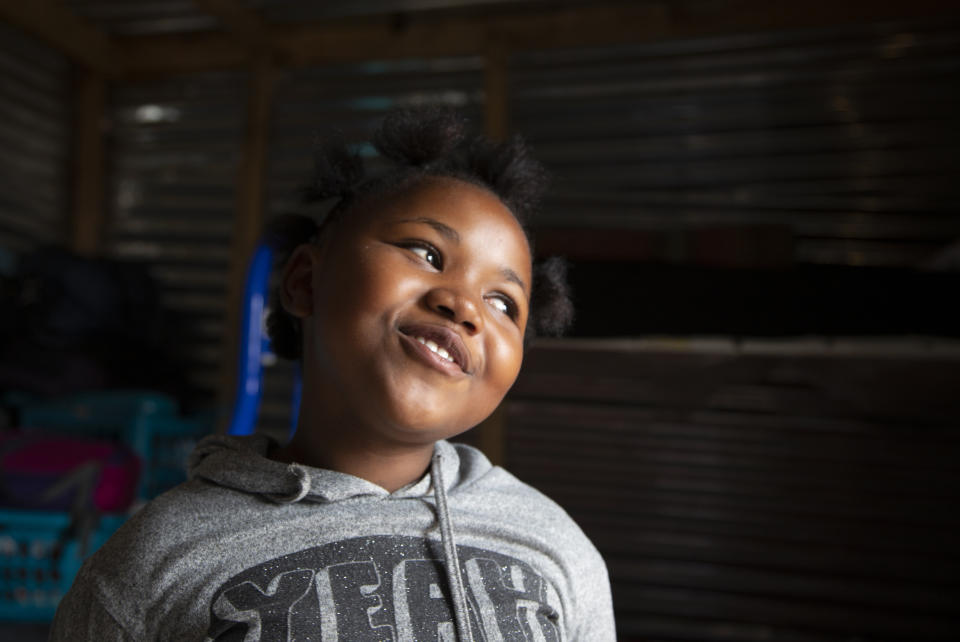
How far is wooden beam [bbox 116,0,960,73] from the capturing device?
11.2 feet

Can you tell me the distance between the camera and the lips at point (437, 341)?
895 mm

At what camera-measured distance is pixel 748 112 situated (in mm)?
3641

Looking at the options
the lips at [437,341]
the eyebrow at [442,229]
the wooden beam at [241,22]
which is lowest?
the lips at [437,341]

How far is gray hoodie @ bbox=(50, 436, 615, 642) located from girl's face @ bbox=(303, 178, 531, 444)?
116 mm

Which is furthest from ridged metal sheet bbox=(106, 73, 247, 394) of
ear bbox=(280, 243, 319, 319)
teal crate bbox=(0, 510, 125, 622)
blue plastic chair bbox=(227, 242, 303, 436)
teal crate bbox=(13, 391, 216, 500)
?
ear bbox=(280, 243, 319, 319)

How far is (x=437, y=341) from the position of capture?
905mm

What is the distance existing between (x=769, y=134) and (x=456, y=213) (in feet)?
10.1

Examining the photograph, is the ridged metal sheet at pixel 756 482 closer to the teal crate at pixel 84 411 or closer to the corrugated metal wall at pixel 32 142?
the teal crate at pixel 84 411

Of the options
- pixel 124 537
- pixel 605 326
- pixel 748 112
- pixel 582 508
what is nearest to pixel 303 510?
pixel 124 537

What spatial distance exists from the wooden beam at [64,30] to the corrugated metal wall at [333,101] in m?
1.04

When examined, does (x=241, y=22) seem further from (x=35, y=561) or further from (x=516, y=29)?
(x=35, y=561)

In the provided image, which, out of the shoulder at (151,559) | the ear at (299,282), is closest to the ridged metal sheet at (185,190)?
the ear at (299,282)

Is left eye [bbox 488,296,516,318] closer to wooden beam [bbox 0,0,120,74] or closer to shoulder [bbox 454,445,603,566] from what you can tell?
shoulder [bbox 454,445,603,566]

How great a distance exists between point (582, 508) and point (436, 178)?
2705 millimetres
